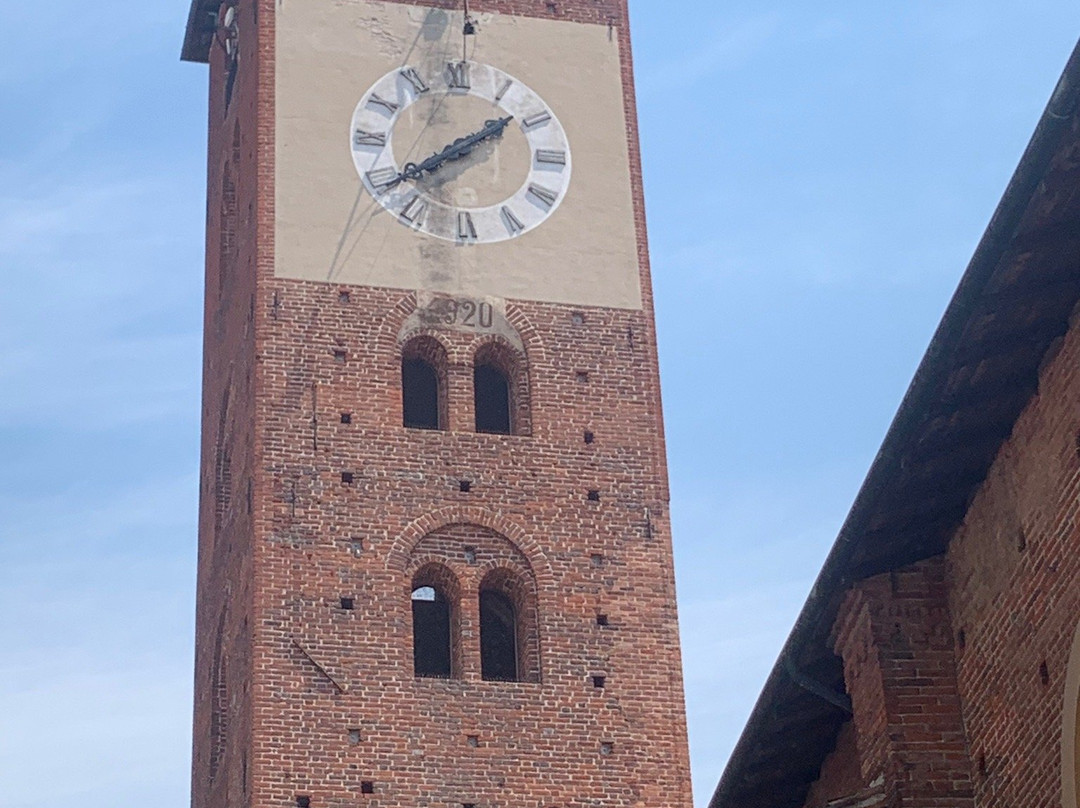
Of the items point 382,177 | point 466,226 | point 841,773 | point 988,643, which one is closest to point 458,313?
point 466,226

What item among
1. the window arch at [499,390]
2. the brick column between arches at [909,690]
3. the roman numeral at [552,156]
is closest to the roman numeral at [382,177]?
the roman numeral at [552,156]

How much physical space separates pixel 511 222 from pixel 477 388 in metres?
1.90

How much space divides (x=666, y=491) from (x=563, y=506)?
1249 millimetres

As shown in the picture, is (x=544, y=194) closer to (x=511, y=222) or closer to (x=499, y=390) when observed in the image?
(x=511, y=222)

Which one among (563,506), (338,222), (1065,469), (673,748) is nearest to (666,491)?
(563,506)

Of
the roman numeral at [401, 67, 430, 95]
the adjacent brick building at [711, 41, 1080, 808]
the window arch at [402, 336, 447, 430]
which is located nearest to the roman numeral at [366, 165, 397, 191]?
the roman numeral at [401, 67, 430, 95]

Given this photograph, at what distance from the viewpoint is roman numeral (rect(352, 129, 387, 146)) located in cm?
2764

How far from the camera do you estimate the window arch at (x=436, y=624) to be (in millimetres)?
25344

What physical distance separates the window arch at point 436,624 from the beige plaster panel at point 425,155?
10.9 feet

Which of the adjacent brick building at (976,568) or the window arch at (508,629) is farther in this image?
the window arch at (508,629)

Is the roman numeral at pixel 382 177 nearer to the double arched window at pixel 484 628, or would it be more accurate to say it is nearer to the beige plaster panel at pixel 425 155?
the beige plaster panel at pixel 425 155

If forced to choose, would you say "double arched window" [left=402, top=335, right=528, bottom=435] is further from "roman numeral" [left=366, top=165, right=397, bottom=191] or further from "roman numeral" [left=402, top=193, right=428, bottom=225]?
"roman numeral" [left=366, top=165, right=397, bottom=191]

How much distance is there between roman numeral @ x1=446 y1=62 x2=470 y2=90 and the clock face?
1cm

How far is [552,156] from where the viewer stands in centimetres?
2817
